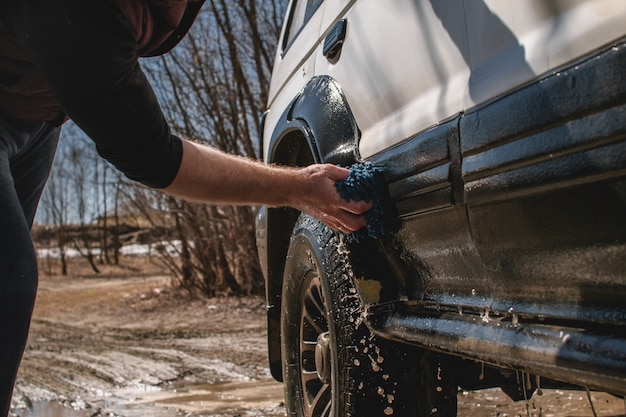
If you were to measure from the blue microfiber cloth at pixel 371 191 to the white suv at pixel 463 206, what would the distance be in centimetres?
5

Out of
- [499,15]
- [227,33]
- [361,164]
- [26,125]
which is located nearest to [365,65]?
[361,164]

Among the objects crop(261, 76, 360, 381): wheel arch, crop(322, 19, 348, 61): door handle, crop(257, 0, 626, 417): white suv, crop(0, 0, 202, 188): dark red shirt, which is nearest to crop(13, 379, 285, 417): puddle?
crop(261, 76, 360, 381): wheel arch

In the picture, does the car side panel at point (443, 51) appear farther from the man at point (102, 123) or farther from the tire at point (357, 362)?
the tire at point (357, 362)

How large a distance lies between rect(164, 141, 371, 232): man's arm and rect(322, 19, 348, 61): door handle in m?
0.48

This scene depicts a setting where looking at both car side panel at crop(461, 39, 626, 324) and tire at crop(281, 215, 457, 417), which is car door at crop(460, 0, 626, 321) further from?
tire at crop(281, 215, 457, 417)

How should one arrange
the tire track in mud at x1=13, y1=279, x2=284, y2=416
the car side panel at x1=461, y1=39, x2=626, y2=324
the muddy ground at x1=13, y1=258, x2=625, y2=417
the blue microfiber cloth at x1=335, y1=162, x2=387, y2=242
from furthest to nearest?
the tire track in mud at x1=13, y1=279, x2=284, y2=416 → the muddy ground at x1=13, y1=258, x2=625, y2=417 → the blue microfiber cloth at x1=335, y1=162, x2=387, y2=242 → the car side panel at x1=461, y1=39, x2=626, y2=324

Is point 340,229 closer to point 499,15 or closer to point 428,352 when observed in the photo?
point 428,352

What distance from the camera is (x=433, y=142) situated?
1.48 metres

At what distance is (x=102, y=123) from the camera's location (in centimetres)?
141

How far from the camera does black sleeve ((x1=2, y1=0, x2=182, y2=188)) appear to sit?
132cm

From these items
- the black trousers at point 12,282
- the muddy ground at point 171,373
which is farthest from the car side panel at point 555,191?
the muddy ground at point 171,373

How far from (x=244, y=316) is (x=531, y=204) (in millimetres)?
7477

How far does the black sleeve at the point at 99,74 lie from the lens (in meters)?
1.32

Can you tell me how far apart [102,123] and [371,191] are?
0.72 meters
